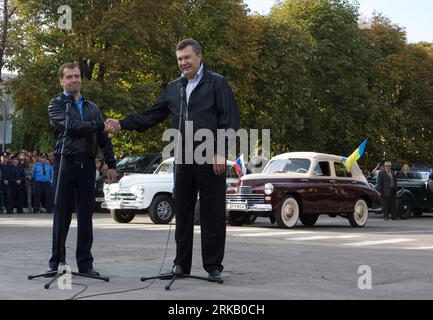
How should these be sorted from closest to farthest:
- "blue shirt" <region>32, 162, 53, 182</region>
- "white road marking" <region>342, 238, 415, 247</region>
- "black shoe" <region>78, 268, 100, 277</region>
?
1. "black shoe" <region>78, 268, 100, 277</region>
2. "white road marking" <region>342, 238, 415, 247</region>
3. "blue shirt" <region>32, 162, 53, 182</region>

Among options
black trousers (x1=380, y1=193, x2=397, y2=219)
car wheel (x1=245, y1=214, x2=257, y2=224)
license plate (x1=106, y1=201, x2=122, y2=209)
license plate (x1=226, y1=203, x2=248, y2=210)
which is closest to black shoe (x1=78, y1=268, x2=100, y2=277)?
license plate (x1=226, y1=203, x2=248, y2=210)

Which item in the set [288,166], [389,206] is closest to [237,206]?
[288,166]

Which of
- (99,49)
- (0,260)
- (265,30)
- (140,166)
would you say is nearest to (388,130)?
(265,30)

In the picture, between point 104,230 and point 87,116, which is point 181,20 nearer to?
point 104,230

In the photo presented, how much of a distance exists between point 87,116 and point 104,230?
350 inches

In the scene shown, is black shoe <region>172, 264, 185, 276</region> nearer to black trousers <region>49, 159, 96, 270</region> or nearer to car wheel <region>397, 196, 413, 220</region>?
black trousers <region>49, 159, 96, 270</region>

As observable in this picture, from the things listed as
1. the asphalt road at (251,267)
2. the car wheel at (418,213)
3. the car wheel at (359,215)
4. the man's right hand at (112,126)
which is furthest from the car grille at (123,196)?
the car wheel at (418,213)

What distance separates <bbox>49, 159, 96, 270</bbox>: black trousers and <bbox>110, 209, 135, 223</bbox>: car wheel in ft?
41.7

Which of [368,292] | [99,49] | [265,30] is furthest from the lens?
[265,30]

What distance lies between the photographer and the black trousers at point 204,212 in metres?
8.23

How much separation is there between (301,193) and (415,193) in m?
10.2

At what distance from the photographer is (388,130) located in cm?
5197

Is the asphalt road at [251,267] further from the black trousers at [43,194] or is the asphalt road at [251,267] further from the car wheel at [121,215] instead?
the black trousers at [43,194]

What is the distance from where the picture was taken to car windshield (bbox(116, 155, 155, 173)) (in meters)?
25.2
